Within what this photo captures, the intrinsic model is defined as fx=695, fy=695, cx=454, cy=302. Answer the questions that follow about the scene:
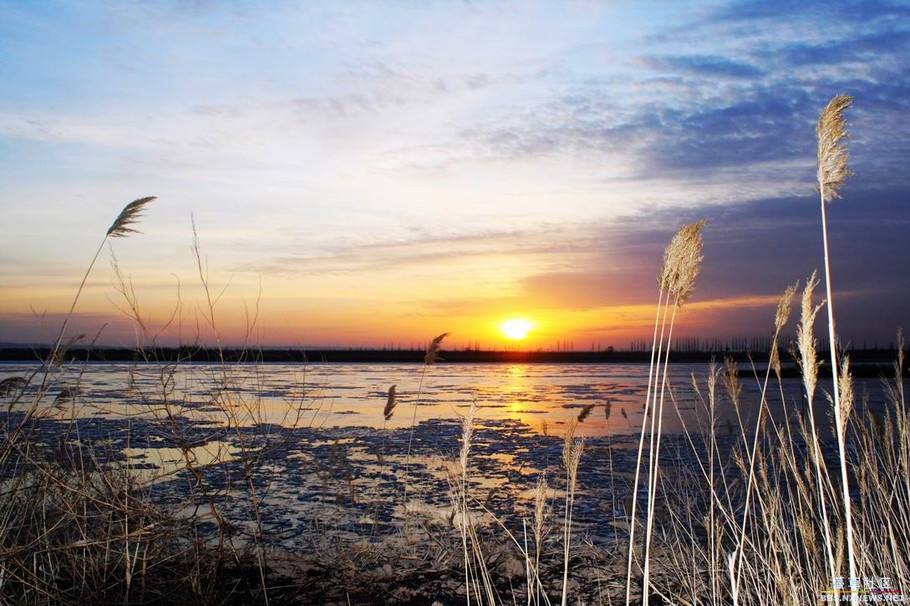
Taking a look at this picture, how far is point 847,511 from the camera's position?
2336 millimetres

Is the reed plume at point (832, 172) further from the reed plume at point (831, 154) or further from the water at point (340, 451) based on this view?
the water at point (340, 451)

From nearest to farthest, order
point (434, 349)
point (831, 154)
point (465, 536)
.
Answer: point (831, 154) < point (465, 536) < point (434, 349)

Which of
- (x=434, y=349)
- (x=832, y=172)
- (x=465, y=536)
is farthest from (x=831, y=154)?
(x=434, y=349)

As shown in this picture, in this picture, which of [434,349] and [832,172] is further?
[434,349]

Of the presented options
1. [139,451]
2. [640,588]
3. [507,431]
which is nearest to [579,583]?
[640,588]

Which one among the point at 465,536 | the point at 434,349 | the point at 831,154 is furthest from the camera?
the point at 434,349

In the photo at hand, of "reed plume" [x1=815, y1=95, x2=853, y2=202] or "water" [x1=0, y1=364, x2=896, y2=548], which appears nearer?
"reed plume" [x1=815, y1=95, x2=853, y2=202]

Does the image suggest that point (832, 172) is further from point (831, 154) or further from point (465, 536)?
point (465, 536)

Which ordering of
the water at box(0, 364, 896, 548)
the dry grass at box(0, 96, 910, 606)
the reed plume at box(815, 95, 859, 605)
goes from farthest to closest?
the water at box(0, 364, 896, 548), the dry grass at box(0, 96, 910, 606), the reed plume at box(815, 95, 859, 605)

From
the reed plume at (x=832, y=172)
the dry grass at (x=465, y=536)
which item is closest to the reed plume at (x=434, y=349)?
the dry grass at (x=465, y=536)

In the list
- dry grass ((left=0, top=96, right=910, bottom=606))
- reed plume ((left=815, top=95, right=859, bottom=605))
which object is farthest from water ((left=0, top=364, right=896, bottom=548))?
reed plume ((left=815, top=95, right=859, bottom=605))

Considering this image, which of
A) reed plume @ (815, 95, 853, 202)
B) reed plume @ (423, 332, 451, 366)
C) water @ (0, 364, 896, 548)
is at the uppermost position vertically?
reed plume @ (815, 95, 853, 202)

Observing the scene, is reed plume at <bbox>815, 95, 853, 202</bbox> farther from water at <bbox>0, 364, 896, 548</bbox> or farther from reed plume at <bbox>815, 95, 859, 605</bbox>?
water at <bbox>0, 364, 896, 548</bbox>

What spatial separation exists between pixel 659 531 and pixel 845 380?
15.1 ft
